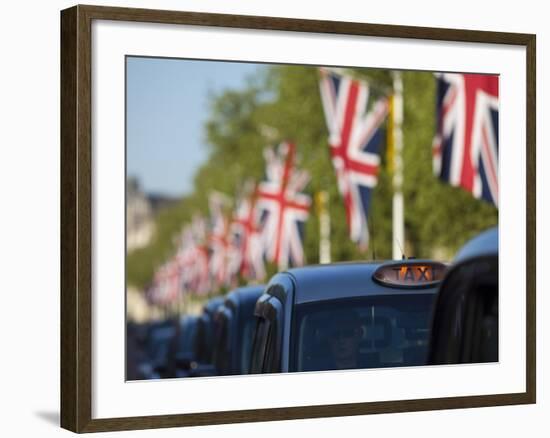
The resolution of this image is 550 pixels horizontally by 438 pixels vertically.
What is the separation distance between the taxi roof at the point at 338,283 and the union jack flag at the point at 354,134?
25.4 feet

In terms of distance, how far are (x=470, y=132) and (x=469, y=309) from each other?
15.6ft

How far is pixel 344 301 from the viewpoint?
10.3 metres

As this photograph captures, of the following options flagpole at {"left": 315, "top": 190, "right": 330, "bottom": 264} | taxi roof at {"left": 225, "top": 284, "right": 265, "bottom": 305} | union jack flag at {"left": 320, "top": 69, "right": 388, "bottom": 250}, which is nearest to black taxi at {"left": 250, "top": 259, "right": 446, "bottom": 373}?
taxi roof at {"left": 225, "top": 284, "right": 265, "bottom": 305}

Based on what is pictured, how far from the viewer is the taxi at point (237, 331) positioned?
11.3 meters

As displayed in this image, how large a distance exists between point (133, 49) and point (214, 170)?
34.3m

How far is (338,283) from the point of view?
34.1ft

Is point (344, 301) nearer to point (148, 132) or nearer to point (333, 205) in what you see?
point (333, 205)

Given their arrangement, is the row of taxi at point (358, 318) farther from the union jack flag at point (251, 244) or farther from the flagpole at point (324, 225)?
the union jack flag at point (251, 244)

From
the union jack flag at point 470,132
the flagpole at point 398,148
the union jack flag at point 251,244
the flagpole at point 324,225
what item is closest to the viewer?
the union jack flag at point 470,132

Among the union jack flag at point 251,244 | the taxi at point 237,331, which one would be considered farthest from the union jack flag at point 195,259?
the taxi at point 237,331

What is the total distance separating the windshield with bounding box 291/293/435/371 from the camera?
10.3 meters

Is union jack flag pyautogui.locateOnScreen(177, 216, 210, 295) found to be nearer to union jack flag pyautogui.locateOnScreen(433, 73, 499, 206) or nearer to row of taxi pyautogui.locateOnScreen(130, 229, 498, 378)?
union jack flag pyautogui.locateOnScreen(433, 73, 499, 206)

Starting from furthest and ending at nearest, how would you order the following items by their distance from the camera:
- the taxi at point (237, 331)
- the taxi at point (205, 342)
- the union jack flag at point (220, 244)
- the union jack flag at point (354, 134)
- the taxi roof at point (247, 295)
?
the union jack flag at point (220, 244) < the union jack flag at point (354, 134) < the taxi at point (205, 342) < the taxi roof at point (247, 295) < the taxi at point (237, 331)

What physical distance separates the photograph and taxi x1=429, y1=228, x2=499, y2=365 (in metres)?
0.02
